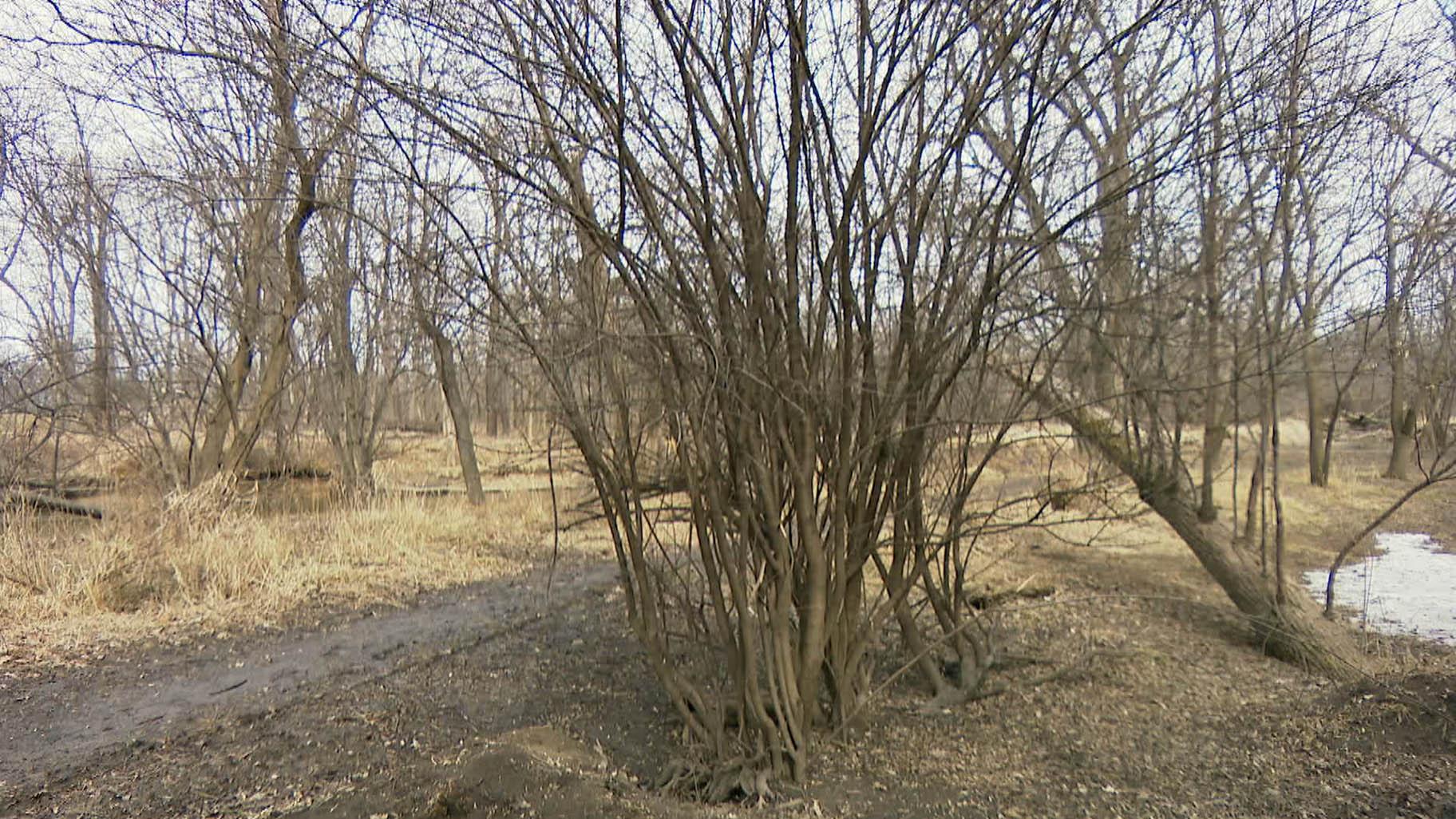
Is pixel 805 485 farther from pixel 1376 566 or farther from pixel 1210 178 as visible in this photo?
pixel 1376 566

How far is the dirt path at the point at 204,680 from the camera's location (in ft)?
13.9

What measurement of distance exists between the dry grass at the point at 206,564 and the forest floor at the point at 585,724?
8 cm

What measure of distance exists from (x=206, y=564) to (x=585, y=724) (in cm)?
450

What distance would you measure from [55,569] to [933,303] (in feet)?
22.7

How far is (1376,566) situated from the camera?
9953mm

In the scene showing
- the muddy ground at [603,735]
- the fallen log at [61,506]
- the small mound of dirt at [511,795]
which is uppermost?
the fallen log at [61,506]

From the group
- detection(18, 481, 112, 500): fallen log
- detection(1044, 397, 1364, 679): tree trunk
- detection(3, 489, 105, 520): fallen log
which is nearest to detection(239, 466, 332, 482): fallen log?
detection(18, 481, 112, 500): fallen log

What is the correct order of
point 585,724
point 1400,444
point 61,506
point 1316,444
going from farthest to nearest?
1. point 1400,444
2. point 1316,444
3. point 61,506
4. point 585,724

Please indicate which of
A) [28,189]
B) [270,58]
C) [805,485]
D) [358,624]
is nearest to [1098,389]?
[805,485]

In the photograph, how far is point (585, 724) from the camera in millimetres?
4555

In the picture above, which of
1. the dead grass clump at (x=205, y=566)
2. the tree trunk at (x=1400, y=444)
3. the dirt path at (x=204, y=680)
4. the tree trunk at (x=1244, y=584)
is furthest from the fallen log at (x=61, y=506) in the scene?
the tree trunk at (x=1400, y=444)

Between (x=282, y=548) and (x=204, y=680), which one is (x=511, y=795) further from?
(x=282, y=548)

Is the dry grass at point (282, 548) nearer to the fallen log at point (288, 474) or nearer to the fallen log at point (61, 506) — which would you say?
the fallen log at point (61, 506)

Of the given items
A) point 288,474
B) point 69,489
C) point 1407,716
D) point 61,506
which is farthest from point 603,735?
point 69,489
